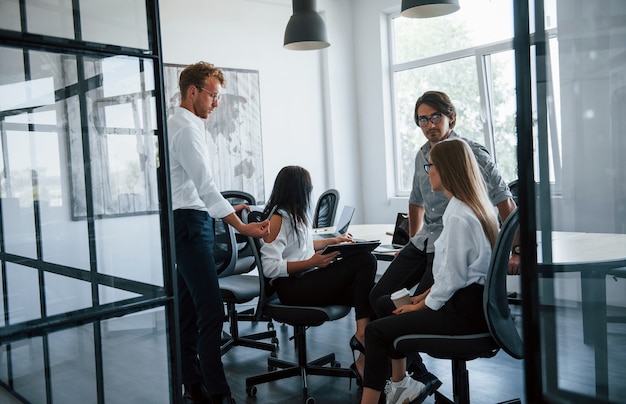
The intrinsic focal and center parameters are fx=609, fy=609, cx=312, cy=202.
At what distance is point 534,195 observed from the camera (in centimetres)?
143

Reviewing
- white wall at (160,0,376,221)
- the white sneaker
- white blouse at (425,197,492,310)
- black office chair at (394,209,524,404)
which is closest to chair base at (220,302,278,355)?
the white sneaker

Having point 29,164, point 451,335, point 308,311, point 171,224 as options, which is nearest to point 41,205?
point 29,164

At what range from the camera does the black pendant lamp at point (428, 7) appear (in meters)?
3.71

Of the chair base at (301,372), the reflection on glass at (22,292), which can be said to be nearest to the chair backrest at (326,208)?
the chair base at (301,372)

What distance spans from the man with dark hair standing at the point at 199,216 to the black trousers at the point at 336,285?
1.03ft

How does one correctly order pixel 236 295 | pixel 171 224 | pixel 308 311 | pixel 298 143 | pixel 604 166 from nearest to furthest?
pixel 604 166
pixel 171 224
pixel 308 311
pixel 236 295
pixel 298 143

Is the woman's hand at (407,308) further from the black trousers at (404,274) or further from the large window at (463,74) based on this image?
the large window at (463,74)

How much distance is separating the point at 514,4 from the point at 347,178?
6.02 m

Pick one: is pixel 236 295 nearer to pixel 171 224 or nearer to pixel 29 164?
pixel 171 224

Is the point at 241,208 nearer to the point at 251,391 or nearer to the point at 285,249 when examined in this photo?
the point at 285,249

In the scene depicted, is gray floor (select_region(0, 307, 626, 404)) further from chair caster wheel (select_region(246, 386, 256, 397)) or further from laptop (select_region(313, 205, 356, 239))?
laptop (select_region(313, 205, 356, 239))

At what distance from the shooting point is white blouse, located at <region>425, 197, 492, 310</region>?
2410 millimetres

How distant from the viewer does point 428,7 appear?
3840 mm

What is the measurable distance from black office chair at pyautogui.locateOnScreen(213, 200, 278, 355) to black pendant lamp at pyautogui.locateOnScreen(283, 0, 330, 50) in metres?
1.55
